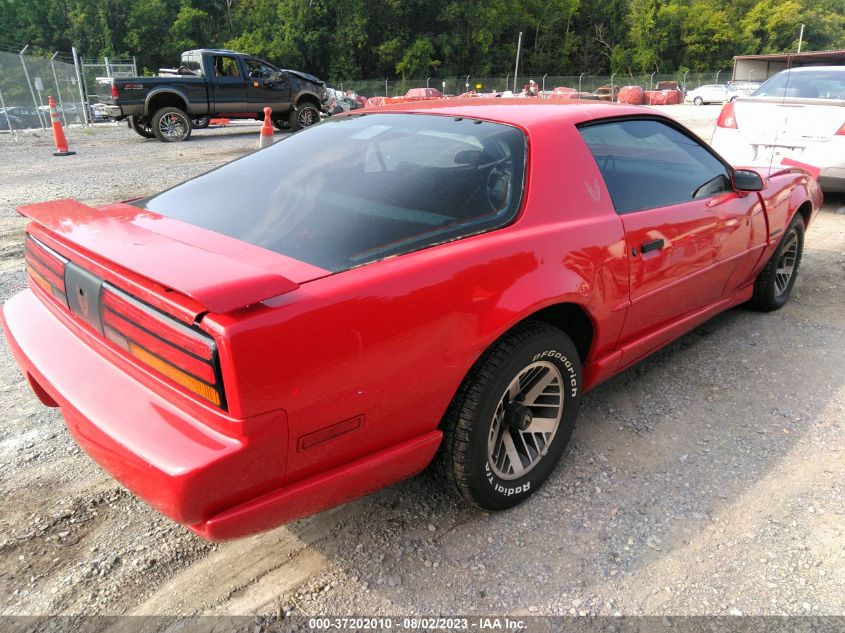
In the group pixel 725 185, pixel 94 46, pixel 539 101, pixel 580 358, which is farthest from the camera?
pixel 94 46

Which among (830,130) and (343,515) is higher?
(830,130)

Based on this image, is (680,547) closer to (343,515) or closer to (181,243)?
(343,515)

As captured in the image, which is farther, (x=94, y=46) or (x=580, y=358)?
(x=94, y=46)

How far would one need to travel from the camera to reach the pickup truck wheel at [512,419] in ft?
6.75

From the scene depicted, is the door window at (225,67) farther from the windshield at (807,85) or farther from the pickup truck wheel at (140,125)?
the windshield at (807,85)

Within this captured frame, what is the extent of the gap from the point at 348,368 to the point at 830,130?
6.74 meters

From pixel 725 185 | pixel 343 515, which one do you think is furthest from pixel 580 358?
pixel 725 185

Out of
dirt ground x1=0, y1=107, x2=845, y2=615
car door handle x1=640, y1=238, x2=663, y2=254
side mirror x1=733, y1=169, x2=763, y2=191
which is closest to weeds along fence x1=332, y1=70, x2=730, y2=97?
side mirror x1=733, y1=169, x2=763, y2=191

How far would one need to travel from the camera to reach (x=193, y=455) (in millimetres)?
1525

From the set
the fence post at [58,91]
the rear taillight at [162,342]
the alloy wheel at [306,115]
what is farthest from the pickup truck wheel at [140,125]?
the rear taillight at [162,342]

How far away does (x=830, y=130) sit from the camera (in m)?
6.35

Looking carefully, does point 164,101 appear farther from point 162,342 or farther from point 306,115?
point 162,342

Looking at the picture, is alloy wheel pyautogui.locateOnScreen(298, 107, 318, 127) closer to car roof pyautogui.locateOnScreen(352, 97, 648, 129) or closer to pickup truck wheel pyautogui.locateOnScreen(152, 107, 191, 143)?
pickup truck wheel pyautogui.locateOnScreen(152, 107, 191, 143)

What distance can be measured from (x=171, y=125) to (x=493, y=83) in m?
39.8
